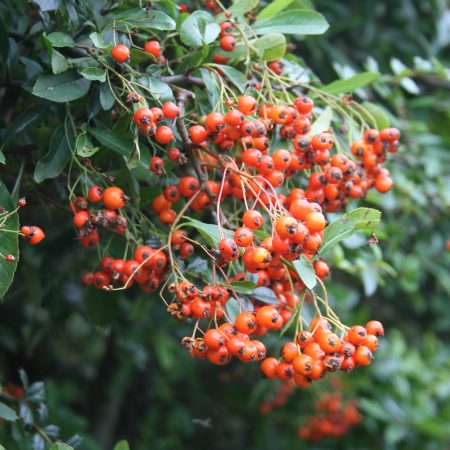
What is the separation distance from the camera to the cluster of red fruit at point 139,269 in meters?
1.46

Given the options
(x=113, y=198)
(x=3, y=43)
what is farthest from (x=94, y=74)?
(x=3, y=43)

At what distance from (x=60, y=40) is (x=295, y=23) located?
0.67 meters

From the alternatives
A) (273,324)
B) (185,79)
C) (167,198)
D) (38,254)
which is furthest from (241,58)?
(38,254)

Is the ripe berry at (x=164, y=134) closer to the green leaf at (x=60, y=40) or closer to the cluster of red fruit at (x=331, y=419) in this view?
the green leaf at (x=60, y=40)

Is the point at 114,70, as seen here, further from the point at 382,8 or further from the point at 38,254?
the point at 382,8

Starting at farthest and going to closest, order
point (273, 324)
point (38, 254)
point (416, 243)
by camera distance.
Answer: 1. point (416, 243)
2. point (38, 254)
3. point (273, 324)

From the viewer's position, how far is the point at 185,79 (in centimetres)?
166

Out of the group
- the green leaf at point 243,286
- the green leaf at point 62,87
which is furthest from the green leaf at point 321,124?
the green leaf at point 62,87

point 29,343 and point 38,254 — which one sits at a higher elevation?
point 38,254

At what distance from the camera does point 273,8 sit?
5.93ft

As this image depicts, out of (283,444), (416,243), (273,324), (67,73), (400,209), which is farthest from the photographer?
(283,444)

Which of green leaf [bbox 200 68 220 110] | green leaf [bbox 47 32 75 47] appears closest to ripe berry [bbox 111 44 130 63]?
green leaf [bbox 47 32 75 47]

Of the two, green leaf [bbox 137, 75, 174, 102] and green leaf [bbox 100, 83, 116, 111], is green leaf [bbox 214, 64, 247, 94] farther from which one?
green leaf [bbox 100, 83, 116, 111]

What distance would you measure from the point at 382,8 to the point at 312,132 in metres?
2.20
